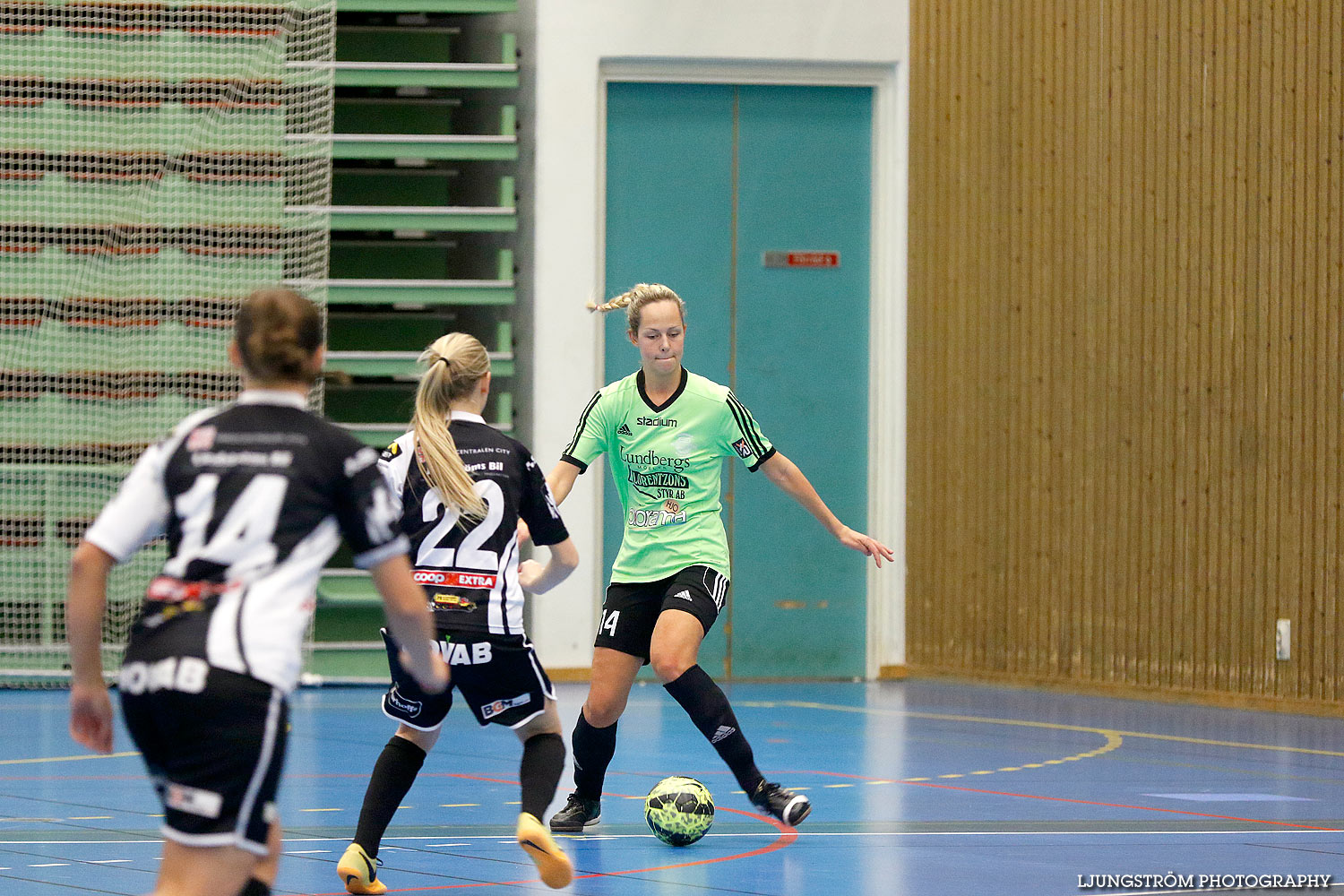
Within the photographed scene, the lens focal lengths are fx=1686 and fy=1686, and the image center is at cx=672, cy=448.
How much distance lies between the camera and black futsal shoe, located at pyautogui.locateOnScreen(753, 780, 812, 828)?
5.93 metres

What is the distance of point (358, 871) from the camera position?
4.79m

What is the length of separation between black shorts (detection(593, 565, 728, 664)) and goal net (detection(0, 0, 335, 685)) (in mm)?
7172

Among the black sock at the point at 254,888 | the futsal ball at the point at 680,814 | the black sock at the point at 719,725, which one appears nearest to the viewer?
the black sock at the point at 254,888

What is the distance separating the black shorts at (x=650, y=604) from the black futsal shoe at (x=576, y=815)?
0.56 meters

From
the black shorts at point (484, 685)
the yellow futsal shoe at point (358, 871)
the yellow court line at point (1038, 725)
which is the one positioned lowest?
the yellow court line at point (1038, 725)

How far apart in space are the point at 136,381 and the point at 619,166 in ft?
13.1

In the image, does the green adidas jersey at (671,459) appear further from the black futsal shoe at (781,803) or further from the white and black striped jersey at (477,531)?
the white and black striped jersey at (477,531)

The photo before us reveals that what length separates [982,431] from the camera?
1300 cm

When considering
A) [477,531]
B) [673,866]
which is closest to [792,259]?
[673,866]

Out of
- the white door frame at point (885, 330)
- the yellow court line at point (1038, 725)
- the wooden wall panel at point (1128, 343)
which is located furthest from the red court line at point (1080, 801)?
the white door frame at point (885, 330)

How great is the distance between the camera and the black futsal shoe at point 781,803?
5.93 meters

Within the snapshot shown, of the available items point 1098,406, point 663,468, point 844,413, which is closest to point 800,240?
point 844,413

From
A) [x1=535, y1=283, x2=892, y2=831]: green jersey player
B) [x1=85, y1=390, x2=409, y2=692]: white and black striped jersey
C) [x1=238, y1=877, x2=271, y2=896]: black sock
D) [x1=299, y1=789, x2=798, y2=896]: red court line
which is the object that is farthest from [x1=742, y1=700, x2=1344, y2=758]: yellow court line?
[x1=85, y1=390, x2=409, y2=692]: white and black striped jersey

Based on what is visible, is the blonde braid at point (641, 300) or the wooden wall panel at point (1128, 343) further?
the wooden wall panel at point (1128, 343)
